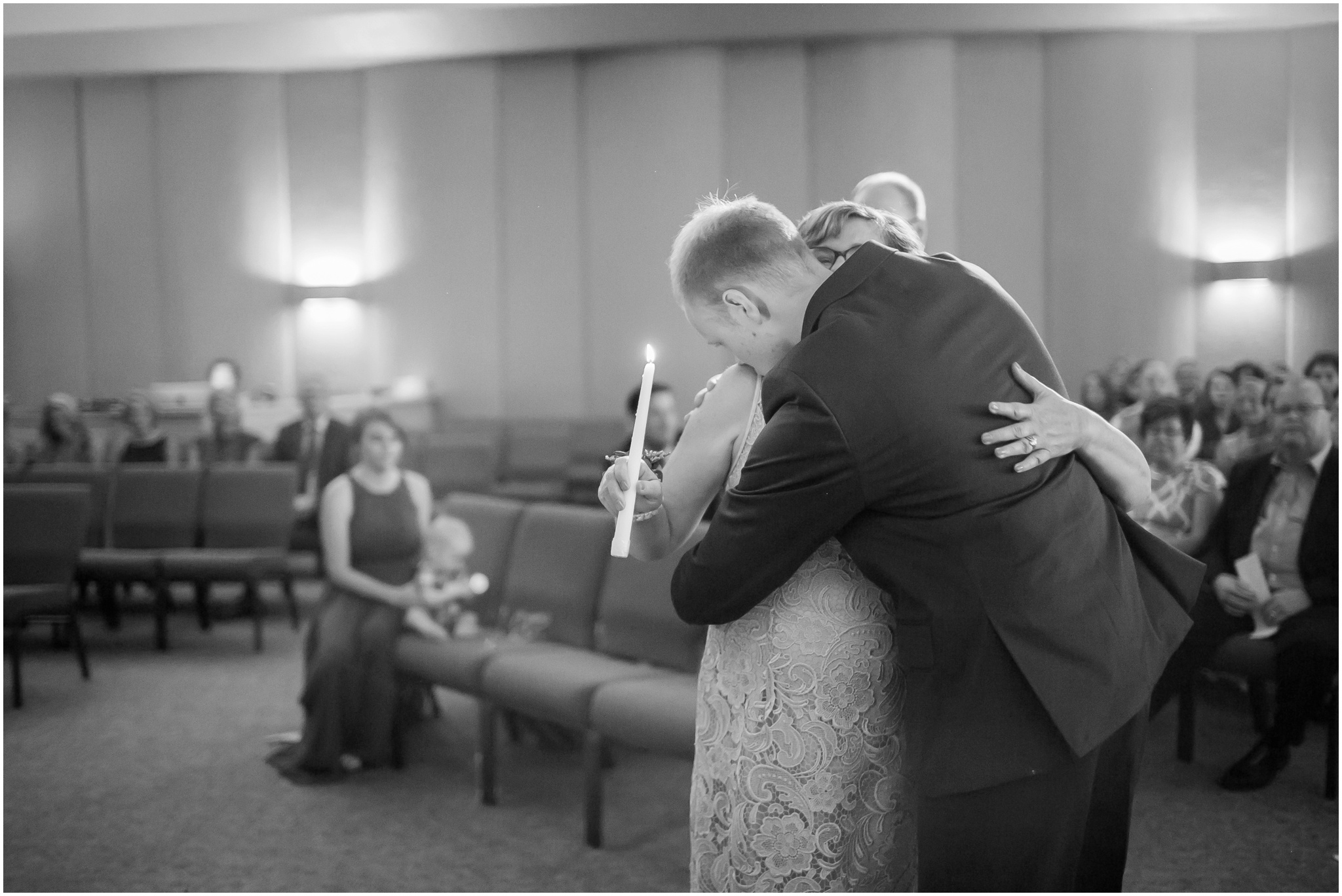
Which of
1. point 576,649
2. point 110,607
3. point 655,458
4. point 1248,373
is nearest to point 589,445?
point 110,607

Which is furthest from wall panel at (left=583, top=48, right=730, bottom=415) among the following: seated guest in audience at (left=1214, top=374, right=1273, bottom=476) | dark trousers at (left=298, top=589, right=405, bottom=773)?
dark trousers at (left=298, top=589, right=405, bottom=773)

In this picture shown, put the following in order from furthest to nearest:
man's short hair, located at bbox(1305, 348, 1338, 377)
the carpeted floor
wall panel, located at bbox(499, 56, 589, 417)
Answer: wall panel, located at bbox(499, 56, 589, 417) → man's short hair, located at bbox(1305, 348, 1338, 377) → the carpeted floor

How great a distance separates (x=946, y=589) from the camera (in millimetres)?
1534

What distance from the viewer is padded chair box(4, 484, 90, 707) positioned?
230 inches

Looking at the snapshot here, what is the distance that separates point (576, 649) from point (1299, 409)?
2.67m

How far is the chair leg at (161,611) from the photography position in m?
6.71

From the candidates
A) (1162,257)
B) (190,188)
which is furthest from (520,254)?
(1162,257)

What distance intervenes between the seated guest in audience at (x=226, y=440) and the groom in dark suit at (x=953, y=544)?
24.7 feet

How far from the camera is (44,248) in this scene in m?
12.4

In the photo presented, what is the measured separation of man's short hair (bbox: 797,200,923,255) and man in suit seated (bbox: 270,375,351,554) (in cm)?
596

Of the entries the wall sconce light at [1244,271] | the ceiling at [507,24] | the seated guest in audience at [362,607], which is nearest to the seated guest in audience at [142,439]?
the ceiling at [507,24]

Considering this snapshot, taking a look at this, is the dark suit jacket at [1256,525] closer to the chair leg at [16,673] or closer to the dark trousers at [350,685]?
the dark trousers at [350,685]

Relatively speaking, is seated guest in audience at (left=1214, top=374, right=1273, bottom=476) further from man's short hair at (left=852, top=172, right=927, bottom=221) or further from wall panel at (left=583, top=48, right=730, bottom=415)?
wall panel at (left=583, top=48, right=730, bottom=415)

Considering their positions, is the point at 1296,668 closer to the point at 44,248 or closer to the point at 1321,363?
the point at 1321,363
